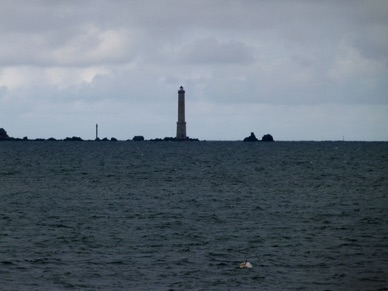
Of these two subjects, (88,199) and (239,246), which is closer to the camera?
(239,246)

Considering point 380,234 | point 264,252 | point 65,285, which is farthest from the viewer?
point 380,234

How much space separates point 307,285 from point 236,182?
5319cm

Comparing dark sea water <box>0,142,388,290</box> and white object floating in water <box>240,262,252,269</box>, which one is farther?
white object floating in water <box>240,262,252,269</box>

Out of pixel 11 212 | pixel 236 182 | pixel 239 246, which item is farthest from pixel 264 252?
pixel 236 182

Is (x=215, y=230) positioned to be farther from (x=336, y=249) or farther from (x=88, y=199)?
(x=88, y=199)

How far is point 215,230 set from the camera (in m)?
40.5

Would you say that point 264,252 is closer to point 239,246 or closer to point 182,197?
point 239,246

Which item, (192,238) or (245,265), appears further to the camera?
(192,238)

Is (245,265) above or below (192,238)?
below

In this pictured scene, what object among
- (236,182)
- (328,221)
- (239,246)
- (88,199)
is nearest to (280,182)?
(236,182)

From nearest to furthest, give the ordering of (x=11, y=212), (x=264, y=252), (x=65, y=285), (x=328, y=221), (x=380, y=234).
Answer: (x=65, y=285)
(x=264, y=252)
(x=380, y=234)
(x=328, y=221)
(x=11, y=212)

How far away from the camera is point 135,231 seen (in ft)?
131

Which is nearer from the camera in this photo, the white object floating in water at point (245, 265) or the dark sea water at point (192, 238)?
the dark sea water at point (192, 238)

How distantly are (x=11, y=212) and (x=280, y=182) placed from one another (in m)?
38.0
